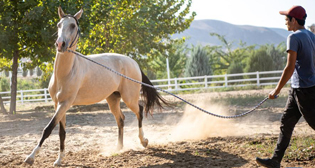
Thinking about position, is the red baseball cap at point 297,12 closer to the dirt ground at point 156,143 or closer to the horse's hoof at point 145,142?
the dirt ground at point 156,143

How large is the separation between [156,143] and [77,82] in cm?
228

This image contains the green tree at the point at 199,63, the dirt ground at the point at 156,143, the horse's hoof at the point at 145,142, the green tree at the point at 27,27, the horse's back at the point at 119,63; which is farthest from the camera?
the green tree at the point at 199,63

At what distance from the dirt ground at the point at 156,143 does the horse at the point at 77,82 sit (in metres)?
0.50

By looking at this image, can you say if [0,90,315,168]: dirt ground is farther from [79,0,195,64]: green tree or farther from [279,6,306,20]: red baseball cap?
[79,0,195,64]: green tree

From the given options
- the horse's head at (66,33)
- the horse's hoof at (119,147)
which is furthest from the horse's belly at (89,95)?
the horse's hoof at (119,147)

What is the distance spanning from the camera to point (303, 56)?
3893mm

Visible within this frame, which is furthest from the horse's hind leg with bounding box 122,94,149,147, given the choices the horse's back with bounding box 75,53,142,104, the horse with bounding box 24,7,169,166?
the horse's back with bounding box 75,53,142,104

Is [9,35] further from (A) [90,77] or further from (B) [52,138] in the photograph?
(A) [90,77]

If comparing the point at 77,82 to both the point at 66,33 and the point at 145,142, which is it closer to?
the point at 66,33

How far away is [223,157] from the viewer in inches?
205

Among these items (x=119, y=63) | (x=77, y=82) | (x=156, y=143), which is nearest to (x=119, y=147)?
(x=156, y=143)

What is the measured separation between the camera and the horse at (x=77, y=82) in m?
5.00

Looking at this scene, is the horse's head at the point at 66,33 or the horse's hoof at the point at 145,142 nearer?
the horse's head at the point at 66,33

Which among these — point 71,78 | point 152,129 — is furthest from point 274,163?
point 152,129
